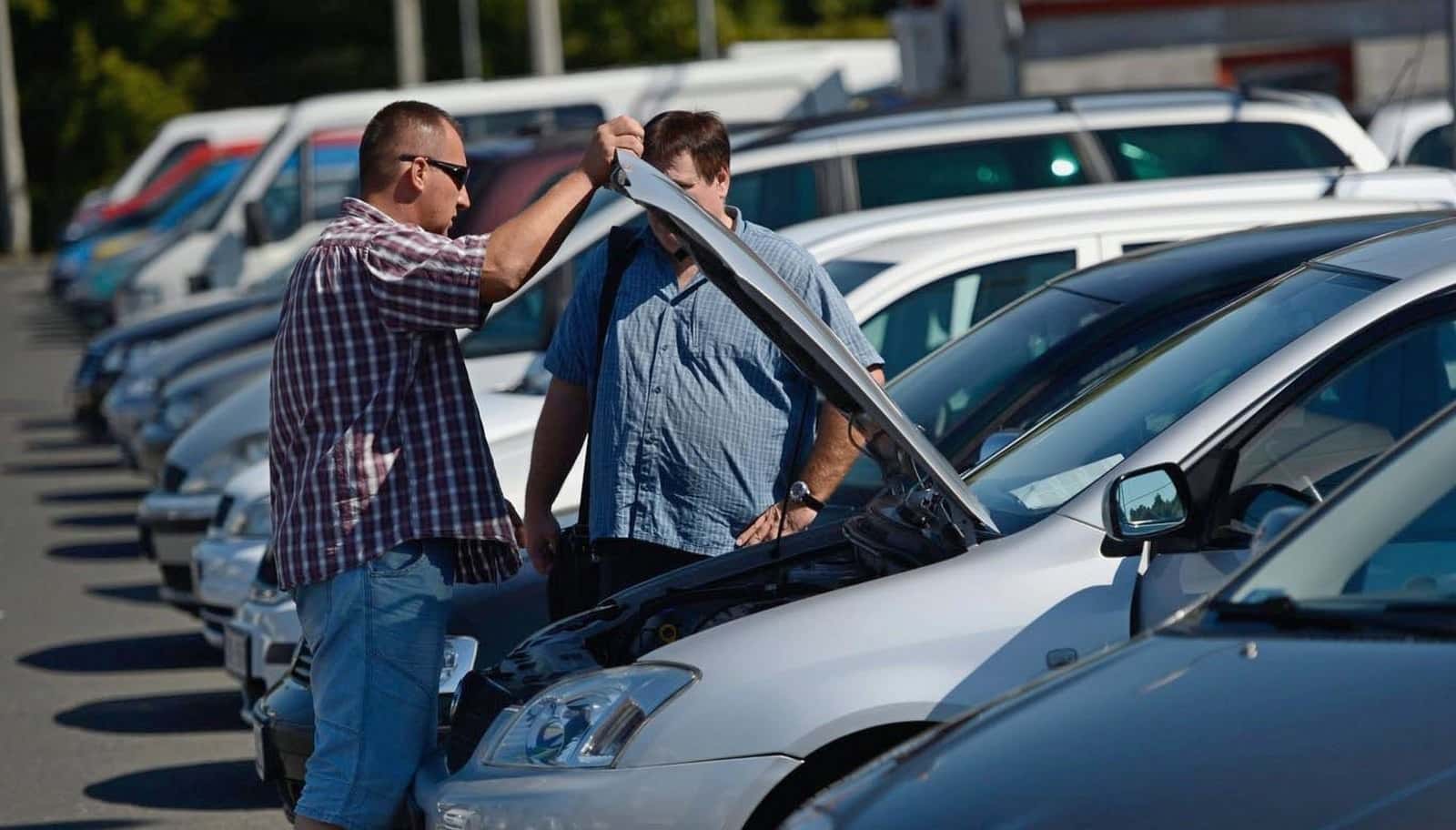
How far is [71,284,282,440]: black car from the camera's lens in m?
14.2

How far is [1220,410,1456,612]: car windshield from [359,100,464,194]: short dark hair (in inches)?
79.2

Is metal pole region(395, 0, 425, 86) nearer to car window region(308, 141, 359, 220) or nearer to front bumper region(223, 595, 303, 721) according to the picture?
car window region(308, 141, 359, 220)

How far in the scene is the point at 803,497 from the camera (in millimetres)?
4582

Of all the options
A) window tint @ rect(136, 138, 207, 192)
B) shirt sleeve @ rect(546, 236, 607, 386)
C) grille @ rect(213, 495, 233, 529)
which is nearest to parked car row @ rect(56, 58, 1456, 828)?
shirt sleeve @ rect(546, 236, 607, 386)

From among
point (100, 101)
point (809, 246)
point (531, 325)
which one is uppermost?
point (809, 246)

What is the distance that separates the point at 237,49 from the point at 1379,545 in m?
54.4

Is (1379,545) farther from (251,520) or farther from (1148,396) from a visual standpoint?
(251,520)

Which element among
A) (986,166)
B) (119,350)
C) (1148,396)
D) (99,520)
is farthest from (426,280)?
(119,350)

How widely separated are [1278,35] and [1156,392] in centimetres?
1892

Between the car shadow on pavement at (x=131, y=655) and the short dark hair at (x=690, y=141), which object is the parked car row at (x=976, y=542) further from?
the car shadow on pavement at (x=131, y=655)

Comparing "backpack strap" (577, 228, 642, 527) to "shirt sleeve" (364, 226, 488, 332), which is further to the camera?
"backpack strap" (577, 228, 642, 527)

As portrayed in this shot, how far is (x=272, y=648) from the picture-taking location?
6.72 meters

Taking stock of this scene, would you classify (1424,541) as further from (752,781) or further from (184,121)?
(184,121)

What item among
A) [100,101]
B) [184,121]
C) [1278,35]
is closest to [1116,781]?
[1278,35]
